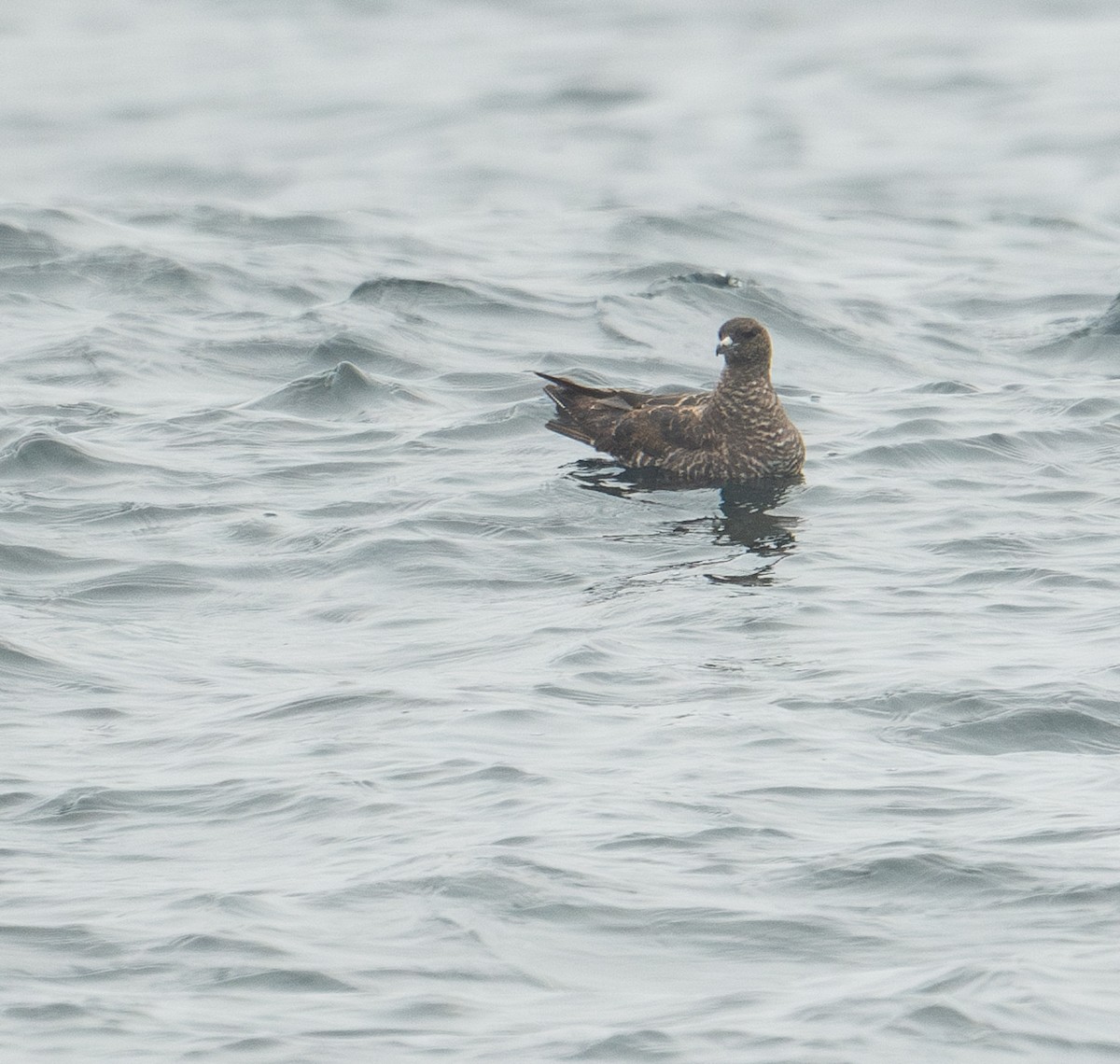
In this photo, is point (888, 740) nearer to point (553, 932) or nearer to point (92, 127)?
point (553, 932)

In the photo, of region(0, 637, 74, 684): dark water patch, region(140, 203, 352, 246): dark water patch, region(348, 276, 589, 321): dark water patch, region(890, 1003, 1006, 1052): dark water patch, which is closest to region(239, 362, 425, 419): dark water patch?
region(348, 276, 589, 321): dark water patch

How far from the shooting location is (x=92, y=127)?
30844 millimetres

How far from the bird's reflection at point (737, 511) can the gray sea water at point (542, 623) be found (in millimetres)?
81

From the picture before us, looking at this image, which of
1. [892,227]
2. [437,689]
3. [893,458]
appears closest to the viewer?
[437,689]

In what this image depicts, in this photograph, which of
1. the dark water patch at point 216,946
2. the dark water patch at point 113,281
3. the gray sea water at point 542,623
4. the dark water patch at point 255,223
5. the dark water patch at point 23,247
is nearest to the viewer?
the gray sea water at point 542,623

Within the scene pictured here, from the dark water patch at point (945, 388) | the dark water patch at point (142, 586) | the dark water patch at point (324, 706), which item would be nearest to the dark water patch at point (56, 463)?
the dark water patch at point (142, 586)

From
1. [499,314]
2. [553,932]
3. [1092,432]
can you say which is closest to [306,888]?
[553,932]

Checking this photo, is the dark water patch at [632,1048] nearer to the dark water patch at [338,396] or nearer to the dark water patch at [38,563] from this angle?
the dark water patch at [38,563]

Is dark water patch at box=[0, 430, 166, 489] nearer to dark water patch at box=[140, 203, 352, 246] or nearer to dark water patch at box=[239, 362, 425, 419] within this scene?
dark water patch at box=[239, 362, 425, 419]

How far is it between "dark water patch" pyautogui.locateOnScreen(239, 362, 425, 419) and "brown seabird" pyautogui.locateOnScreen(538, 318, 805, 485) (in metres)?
1.98

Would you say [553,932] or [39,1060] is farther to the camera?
[553,932]

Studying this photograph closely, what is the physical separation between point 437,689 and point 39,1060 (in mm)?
3876

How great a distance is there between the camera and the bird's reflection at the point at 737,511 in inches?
519

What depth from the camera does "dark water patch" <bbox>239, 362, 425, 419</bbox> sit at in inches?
652
